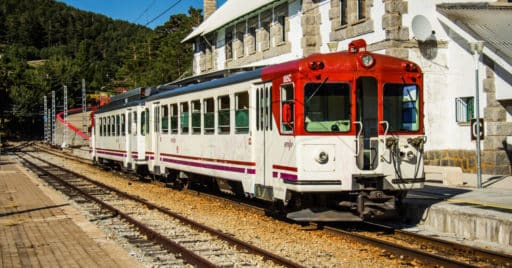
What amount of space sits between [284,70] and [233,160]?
10.9ft

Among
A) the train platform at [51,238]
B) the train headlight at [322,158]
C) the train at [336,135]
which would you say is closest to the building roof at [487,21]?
the train at [336,135]

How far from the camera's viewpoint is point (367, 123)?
11.3 m

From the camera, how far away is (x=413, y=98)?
1159 centimetres

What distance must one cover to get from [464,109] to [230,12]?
20.0 metres

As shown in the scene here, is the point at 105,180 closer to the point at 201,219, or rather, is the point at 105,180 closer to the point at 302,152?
the point at 201,219

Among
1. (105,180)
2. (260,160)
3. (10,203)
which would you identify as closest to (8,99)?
(105,180)

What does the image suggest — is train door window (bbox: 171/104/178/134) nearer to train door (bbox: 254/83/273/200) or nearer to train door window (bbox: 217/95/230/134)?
train door window (bbox: 217/95/230/134)

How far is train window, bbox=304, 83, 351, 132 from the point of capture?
10.9m

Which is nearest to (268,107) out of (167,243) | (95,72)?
(167,243)

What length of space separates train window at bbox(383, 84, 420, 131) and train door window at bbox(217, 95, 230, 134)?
430 centimetres

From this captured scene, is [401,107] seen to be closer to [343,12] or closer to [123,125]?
[343,12]

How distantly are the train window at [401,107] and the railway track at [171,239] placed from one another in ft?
11.6

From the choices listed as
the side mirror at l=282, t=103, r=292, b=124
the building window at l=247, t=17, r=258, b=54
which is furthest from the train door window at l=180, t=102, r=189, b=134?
the building window at l=247, t=17, r=258, b=54

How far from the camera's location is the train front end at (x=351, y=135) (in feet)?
35.7
